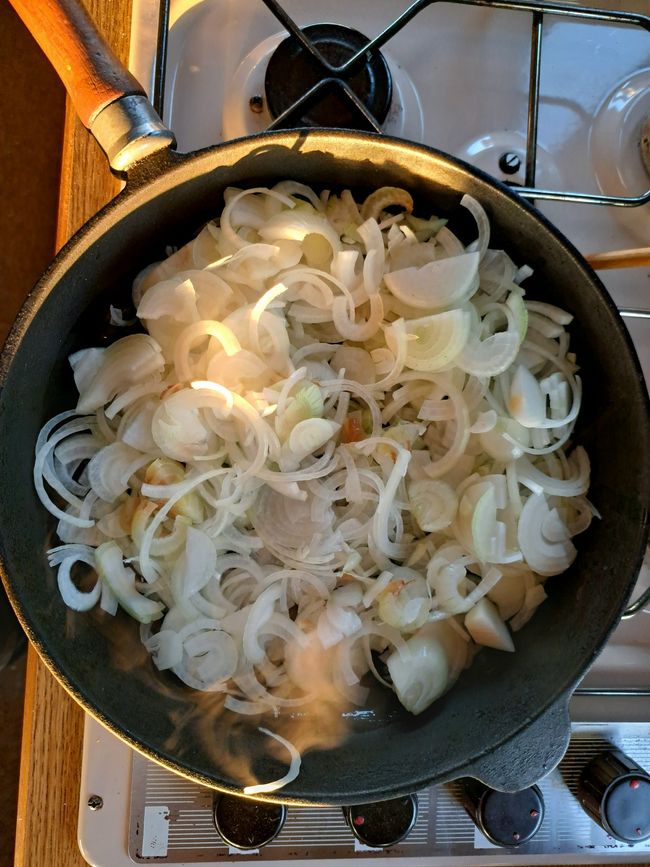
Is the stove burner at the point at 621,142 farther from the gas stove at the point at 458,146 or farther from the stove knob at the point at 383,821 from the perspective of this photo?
the stove knob at the point at 383,821

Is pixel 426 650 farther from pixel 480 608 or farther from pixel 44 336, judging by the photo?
pixel 44 336

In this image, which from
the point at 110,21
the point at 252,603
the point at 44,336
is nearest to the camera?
the point at 44,336

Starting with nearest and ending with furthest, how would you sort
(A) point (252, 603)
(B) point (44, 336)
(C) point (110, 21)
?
(B) point (44, 336)
(A) point (252, 603)
(C) point (110, 21)

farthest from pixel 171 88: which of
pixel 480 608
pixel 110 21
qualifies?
pixel 480 608

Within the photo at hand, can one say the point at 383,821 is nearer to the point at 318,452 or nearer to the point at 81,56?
the point at 318,452

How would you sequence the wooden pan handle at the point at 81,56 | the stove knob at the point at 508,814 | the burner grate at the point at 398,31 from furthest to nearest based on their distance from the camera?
the stove knob at the point at 508,814
the burner grate at the point at 398,31
the wooden pan handle at the point at 81,56

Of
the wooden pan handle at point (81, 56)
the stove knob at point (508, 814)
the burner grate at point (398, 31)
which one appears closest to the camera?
the wooden pan handle at point (81, 56)

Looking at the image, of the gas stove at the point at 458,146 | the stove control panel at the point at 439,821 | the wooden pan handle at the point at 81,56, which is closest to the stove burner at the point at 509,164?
the gas stove at the point at 458,146

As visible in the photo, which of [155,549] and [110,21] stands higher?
[110,21]
